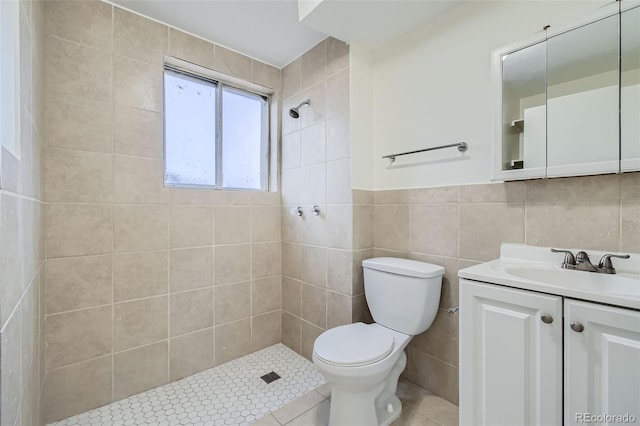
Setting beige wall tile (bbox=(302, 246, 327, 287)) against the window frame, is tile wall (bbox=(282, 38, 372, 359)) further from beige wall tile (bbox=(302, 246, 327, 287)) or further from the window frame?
the window frame

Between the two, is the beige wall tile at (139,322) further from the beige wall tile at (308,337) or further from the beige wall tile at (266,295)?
the beige wall tile at (308,337)

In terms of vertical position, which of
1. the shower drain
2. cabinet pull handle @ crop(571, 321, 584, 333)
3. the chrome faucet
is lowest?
the shower drain

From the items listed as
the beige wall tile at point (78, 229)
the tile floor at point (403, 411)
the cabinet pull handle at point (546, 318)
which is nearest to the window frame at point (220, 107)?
the beige wall tile at point (78, 229)

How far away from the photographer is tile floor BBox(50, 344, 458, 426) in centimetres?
147

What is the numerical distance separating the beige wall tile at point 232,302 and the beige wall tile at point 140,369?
0.38m

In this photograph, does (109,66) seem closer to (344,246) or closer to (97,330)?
(97,330)

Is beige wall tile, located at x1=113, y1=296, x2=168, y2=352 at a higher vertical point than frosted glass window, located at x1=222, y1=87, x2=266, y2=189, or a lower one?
lower

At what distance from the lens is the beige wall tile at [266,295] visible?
2.20 m

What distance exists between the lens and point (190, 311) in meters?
1.89

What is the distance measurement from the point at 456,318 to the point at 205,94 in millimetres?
2240

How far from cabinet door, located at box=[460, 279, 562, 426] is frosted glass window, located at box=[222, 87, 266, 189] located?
1.75 meters

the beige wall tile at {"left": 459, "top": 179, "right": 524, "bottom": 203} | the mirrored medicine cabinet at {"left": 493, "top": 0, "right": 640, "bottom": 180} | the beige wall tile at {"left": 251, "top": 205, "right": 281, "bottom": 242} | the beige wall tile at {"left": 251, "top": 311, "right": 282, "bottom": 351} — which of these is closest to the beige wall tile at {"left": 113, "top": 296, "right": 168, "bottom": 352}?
the beige wall tile at {"left": 251, "top": 311, "right": 282, "bottom": 351}

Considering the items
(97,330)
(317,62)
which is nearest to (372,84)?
(317,62)

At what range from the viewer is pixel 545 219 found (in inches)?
49.5
